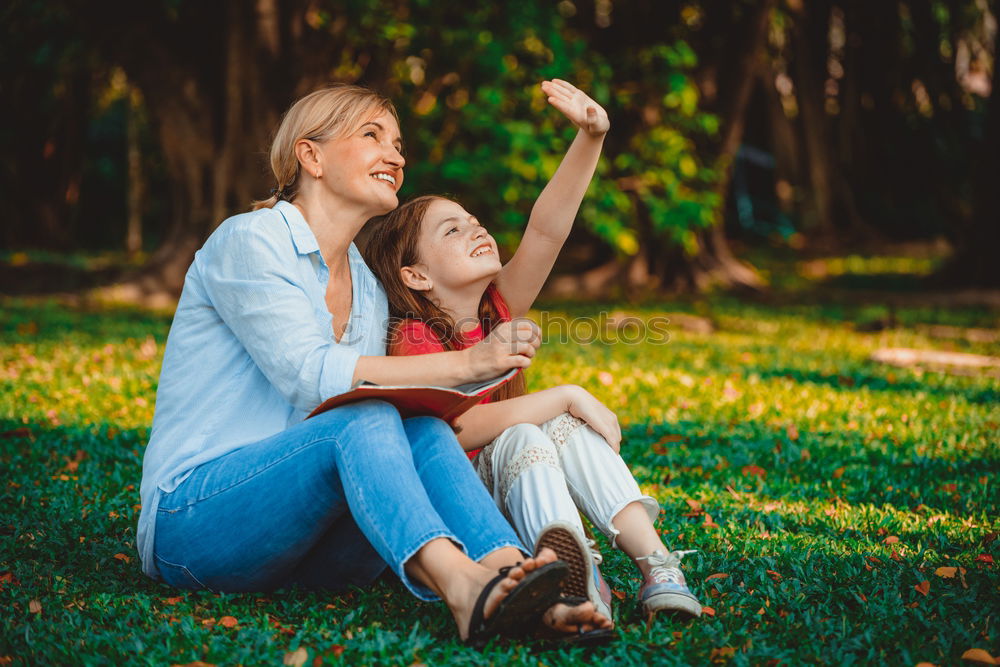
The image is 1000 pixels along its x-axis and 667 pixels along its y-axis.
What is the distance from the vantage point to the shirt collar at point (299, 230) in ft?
9.85

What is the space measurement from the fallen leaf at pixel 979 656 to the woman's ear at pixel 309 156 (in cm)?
239

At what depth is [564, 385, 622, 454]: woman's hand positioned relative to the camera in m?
3.04

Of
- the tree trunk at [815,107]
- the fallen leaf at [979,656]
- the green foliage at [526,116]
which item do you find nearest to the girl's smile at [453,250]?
the fallen leaf at [979,656]

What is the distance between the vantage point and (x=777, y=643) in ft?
9.32

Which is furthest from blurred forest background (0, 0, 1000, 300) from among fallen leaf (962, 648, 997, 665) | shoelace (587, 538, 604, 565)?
fallen leaf (962, 648, 997, 665)

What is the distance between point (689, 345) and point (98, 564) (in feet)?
21.7

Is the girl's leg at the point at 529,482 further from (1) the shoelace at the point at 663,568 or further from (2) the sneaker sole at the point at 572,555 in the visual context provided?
(1) the shoelace at the point at 663,568

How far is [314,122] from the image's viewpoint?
313 centimetres

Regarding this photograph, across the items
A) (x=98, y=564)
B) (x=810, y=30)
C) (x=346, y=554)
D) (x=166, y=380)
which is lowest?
(x=98, y=564)

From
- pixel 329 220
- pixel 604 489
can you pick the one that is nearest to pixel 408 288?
pixel 329 220

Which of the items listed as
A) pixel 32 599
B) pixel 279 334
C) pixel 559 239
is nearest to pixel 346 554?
pixel 279 334

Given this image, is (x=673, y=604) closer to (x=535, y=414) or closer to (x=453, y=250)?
(x=535, y=414)

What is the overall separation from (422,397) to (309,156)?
934mm

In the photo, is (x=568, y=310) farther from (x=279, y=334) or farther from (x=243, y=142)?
(x=279, y=334)
